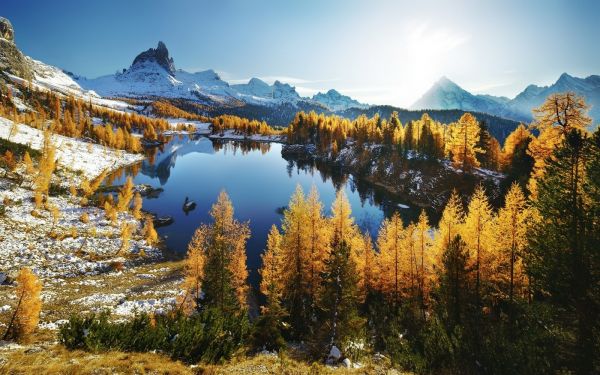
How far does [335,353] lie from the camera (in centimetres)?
2230

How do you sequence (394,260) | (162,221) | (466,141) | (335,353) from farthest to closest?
(466,141) → (162,221) → (394,260) → (335,353)

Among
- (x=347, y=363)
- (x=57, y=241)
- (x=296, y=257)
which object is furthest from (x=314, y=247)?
(x=57, y=241)

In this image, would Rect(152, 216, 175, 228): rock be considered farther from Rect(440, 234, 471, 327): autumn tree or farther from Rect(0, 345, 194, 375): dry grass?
Rect(440, 234, 471, 327): autumn tree

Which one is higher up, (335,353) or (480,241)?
(480,241)

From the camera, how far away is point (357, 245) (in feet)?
116

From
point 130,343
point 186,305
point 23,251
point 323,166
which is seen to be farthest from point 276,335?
point 323,166

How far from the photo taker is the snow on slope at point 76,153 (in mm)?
96938

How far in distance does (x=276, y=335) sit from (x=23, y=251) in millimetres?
43478

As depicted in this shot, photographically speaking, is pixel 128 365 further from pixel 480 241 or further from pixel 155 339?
pixel 480 241

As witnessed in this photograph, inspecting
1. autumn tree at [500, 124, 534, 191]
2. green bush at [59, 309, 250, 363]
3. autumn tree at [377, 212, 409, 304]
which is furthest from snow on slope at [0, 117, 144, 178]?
autumn tree at [500, 124, 534, 191]

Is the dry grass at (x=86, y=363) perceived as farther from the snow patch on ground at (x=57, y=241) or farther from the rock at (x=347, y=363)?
the snow patch on ground at (x=57, y=241)

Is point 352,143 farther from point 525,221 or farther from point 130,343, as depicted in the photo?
point 130,343

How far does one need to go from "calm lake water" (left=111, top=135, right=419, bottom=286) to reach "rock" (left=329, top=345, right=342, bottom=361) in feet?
77.6

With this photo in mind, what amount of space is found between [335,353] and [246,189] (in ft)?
252
